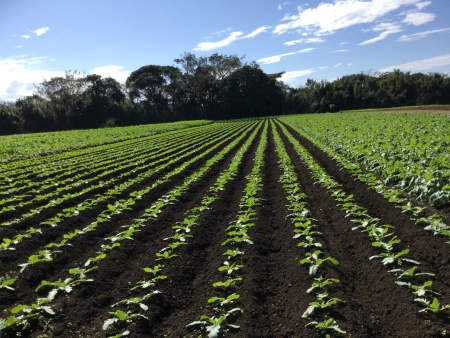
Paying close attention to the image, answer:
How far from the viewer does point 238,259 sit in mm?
5660

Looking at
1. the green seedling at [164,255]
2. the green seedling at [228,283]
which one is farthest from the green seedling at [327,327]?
the green seedling at [164,255]

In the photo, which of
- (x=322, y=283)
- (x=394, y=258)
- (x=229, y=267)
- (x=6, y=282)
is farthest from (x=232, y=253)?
(x=6, y=282)

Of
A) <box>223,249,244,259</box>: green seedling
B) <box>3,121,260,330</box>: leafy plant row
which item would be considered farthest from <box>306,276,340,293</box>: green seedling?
<box>3,121,260,330</box>: leafy plant row

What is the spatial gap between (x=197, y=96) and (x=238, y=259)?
80.0 metres

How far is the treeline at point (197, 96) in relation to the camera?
217 feet

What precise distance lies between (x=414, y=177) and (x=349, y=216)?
7.84ft

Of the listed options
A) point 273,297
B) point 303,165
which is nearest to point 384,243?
point 273,297

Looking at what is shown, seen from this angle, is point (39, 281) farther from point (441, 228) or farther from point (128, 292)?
point (441, 228)

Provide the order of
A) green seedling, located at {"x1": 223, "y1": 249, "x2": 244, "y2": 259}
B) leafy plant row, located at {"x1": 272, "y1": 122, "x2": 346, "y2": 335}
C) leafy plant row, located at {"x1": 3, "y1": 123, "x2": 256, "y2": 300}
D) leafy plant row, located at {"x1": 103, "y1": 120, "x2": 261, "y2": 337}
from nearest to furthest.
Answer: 1. leafy plant row, located at {"x1": 272, "y1": 122, "x2": 346, "y2": 335}
2. leafy plant row, located at {"x1": 103, "y1": 120, "x2": 261, "y2": 337}
3. green seedling, located at {"x1": 223, "y1": 249, "x2": 244, "y2": 259}
4. leafy plant row, located at {"x1": 3, "y1": 123, "x2": 256, "y2": 300}

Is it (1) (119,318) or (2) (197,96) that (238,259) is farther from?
(2) (197,96)

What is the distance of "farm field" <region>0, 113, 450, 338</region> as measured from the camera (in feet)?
13.1

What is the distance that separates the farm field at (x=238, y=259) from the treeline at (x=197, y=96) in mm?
60709

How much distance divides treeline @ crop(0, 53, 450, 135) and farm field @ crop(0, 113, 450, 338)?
199 ft

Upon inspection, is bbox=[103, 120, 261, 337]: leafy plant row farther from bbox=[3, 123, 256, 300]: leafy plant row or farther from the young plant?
bbox=[3, 123, 256, 300]: leafy plant row
